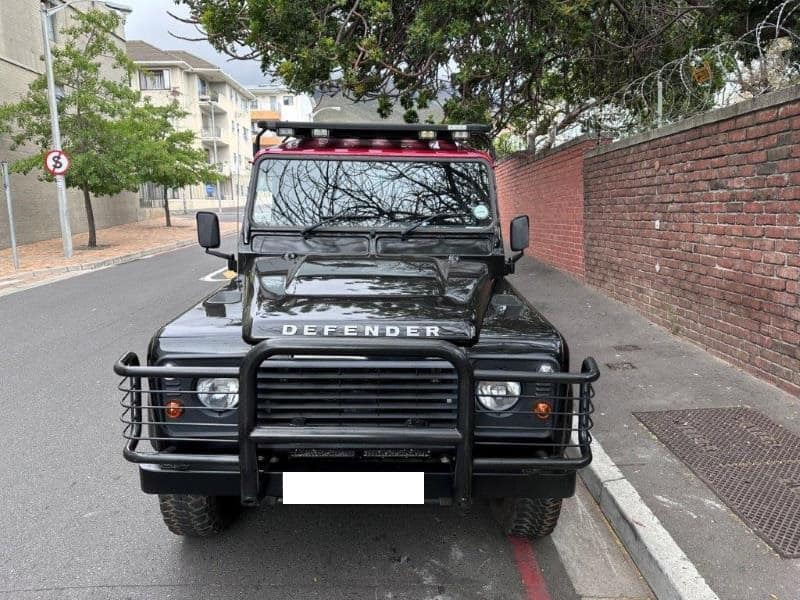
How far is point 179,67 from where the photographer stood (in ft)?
160

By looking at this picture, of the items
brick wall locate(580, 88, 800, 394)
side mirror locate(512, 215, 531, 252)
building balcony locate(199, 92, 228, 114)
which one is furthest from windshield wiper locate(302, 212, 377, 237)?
building balcony locate(199, 92, 228, 114)

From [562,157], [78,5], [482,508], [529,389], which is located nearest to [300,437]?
[529,389]

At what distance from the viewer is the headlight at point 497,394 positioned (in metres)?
2.62

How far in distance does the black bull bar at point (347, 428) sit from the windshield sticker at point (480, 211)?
1.77 metres

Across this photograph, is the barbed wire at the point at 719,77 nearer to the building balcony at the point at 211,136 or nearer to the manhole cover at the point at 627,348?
the manhole cover at the point at 627,348

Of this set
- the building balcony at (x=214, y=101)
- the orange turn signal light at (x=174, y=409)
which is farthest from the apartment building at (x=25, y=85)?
the building balcony at (x=214, y=101)

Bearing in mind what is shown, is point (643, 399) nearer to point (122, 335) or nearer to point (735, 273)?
point (735, 273)

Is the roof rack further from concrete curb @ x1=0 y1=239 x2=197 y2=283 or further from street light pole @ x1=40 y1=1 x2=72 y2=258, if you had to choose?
street light pole @ x1=40 y1=1 x2=72 y2=258

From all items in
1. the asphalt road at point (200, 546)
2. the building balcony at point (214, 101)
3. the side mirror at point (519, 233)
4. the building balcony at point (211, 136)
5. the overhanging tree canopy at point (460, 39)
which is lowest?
the asphalt road at point (200, 546)

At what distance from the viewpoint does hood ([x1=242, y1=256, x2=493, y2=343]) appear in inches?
102

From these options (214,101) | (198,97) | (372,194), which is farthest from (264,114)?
(372,194)

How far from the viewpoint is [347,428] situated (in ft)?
8.04

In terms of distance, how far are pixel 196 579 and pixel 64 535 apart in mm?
904

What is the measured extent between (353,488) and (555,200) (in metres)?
9.55
